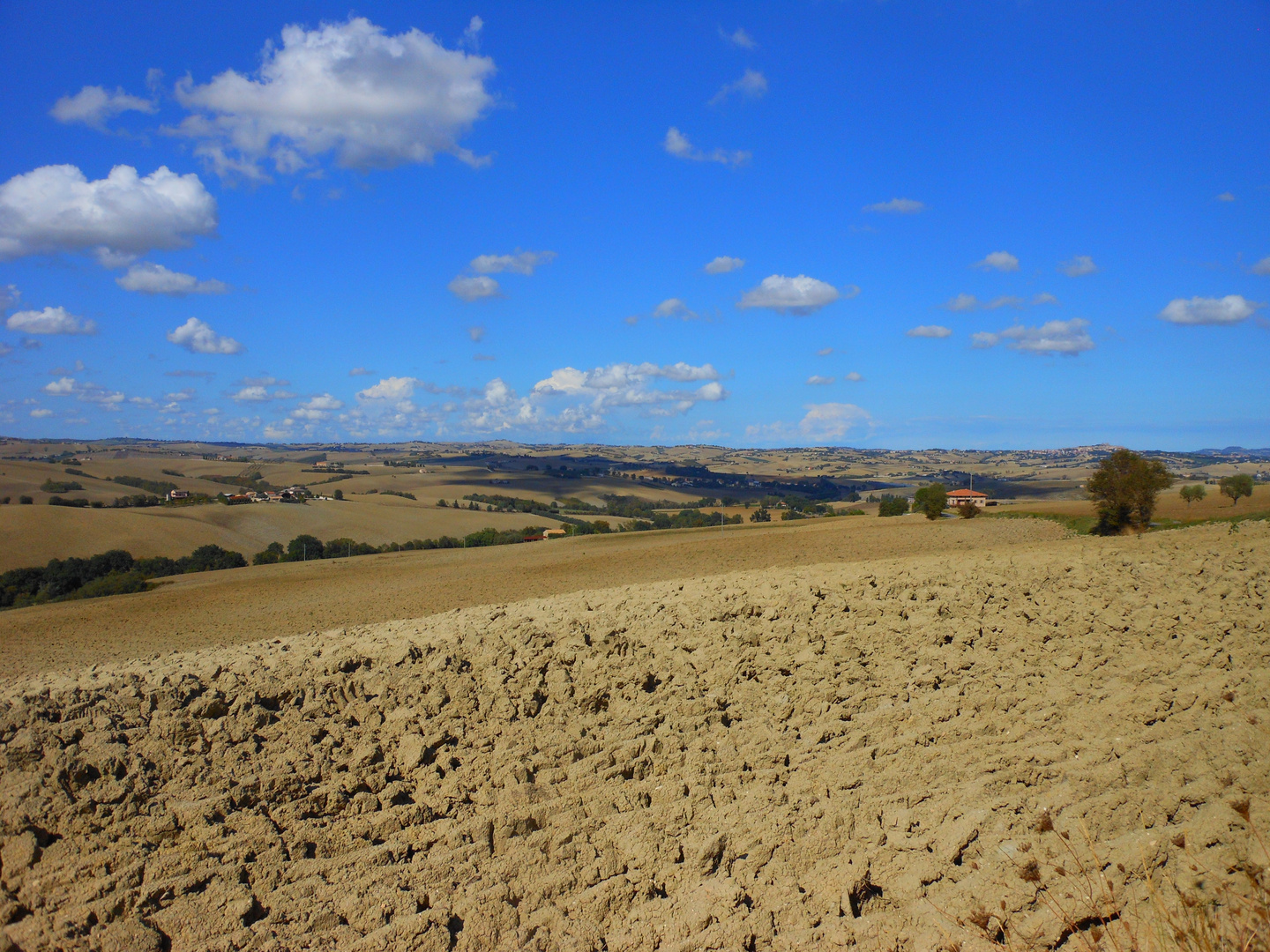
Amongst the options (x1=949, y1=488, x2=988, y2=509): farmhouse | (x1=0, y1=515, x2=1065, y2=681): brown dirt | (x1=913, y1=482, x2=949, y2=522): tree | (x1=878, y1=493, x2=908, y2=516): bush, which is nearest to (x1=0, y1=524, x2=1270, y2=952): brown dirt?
(x1=0, y1=515, x2=1065, y2=681): brown dirt

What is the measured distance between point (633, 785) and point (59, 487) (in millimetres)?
74237

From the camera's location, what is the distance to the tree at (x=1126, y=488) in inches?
1235

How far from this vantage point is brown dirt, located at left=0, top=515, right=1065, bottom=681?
17.4m

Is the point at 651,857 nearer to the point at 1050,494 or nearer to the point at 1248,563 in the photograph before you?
the point at 1248,563

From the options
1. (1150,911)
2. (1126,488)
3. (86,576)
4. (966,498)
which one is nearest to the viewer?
(1150,911)

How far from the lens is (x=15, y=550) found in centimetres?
3609

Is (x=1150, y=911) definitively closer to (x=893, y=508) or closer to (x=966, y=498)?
(x=893, y=508)

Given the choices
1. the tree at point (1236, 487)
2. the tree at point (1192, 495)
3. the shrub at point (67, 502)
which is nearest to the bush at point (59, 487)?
the shrub at point (67, 502)

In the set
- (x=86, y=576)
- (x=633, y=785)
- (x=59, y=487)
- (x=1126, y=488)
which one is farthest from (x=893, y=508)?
(x=59, y=487)

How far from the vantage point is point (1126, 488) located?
31.5 metres

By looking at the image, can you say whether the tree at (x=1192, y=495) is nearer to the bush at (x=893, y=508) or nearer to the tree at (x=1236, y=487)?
the tree at (x=1236, y=487)

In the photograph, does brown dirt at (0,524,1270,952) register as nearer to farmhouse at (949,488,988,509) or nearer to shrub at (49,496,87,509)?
shrub at (49,496,87,509)

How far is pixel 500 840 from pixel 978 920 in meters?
3.02

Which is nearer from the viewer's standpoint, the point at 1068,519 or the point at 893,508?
the point at 1068,519
